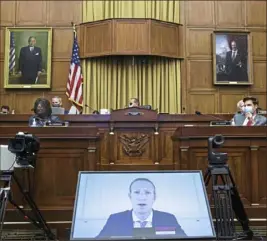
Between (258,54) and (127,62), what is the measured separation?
10.3 feet

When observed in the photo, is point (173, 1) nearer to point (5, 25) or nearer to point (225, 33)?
point (225, 33)

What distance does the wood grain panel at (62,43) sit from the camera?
9500mm

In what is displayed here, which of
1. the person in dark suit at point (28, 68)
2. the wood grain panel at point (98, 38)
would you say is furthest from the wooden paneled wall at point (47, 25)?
the wood grain panel at point (98, 38)

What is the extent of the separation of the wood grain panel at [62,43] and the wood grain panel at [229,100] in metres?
3.74

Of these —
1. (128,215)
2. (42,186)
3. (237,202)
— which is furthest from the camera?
(42,186)

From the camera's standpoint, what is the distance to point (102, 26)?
9.02m

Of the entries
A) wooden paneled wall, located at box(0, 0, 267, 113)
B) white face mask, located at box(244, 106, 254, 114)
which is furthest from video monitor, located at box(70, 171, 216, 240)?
wooden paneled wall, located at box(0, 0, 267, 113)

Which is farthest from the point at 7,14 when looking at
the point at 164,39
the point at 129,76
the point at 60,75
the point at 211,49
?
the point at 211,49

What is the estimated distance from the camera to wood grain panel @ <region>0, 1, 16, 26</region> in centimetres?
954

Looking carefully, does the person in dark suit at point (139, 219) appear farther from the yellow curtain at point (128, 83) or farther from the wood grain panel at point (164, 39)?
the yellow curtain at point (128, 83)

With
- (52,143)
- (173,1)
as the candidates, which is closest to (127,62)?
(173,1)

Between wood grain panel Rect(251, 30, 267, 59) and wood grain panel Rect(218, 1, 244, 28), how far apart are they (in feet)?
1.39

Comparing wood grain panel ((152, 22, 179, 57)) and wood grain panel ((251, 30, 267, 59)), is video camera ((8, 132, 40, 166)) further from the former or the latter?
wood grain panel ((251, 30, 267, 59))

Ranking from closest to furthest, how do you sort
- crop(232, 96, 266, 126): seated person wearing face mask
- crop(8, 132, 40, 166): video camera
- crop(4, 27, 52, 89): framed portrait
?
crop(8, 132, 40, 166): video camera → crop(232, 96, 266, 126): seated person wearing face mask → crop(4, 27, 52, 89): framed portrait
